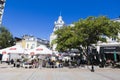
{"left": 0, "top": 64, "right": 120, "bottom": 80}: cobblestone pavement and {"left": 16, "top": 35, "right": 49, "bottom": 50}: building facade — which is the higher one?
{"left": 16, "top": 35, "right": 49, "bottom": 50}: building facade

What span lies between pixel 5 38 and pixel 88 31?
112 feet

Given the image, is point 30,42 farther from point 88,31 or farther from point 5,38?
point 88,31

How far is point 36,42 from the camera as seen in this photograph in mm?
72312

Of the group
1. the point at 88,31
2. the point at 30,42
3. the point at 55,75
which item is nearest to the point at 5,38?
the point at 30,42

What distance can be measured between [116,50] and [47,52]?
20.5 metres

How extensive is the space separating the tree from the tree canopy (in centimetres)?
2851

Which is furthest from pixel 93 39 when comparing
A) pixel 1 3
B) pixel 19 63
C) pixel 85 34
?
pixel 1 3

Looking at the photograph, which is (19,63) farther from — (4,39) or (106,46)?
(4,39)

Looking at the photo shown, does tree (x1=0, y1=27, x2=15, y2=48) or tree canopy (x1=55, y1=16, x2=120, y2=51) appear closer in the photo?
tree canopy (x1=55, y1=16, x2=120, y2=51)

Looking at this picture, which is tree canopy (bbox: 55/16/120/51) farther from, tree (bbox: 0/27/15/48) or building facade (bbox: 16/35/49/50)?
building facade (bbox: 16/35/49/50)

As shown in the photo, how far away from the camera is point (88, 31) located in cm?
3919

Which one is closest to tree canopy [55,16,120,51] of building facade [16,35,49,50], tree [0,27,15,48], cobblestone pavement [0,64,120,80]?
cobblestone pavement [0,64,120,80]

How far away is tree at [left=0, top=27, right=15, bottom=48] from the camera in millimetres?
65019

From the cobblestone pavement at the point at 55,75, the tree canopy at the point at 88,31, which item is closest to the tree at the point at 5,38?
the tree canopy at the point at 88,31
